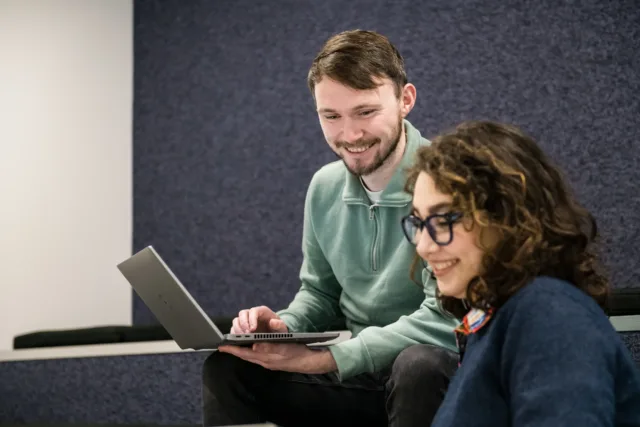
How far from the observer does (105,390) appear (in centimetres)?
235

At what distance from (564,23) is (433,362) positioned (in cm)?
143

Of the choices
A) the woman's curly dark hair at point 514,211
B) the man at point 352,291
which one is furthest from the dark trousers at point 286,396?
the woman's curly dark hair at point 514,211

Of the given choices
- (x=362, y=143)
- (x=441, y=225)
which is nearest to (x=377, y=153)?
(x=362, y=143)

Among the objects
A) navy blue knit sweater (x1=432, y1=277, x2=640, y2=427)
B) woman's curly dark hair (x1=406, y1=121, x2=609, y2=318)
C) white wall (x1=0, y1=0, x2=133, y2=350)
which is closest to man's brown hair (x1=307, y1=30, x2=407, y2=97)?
woman's curly dark hair (x1=406, y1=121, x2=609, y2=318)

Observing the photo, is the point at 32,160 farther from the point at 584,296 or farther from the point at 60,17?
the point at 584,296

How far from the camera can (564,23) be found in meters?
2.42

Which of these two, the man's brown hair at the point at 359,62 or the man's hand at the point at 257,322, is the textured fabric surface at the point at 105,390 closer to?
the man's hand at the point at 257,322

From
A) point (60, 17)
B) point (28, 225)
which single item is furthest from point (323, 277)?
point (60, 17)

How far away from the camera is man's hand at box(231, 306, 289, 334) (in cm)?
159

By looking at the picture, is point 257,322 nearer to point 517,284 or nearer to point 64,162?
point 517,284

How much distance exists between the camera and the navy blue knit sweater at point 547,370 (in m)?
0.85

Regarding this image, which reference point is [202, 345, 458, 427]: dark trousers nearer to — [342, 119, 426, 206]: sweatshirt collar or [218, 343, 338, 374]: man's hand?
[218, 343, 338, 374]: man's hand

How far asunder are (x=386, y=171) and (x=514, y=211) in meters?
0.70

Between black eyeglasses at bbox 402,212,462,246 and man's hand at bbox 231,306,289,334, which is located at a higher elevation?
black eyeglasses at bbox 402,212,462,246
